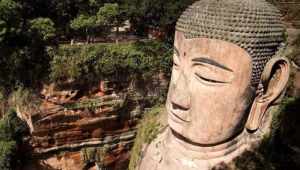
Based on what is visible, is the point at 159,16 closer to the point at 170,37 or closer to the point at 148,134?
the point at 170,37

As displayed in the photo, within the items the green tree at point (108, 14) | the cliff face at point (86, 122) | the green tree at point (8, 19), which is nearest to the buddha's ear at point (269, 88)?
the cliff face at point (86, 122)

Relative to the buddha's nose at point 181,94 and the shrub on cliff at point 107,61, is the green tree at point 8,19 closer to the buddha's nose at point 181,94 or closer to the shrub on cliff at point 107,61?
the shrub on cliff at point 107,61

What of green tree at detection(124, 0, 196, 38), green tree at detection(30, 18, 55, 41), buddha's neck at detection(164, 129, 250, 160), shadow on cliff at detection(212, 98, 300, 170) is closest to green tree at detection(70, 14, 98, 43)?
green tree at detection(30, 18, 55, 41)

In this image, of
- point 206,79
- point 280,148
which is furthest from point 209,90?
point 280,148

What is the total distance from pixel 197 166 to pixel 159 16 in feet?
26.8

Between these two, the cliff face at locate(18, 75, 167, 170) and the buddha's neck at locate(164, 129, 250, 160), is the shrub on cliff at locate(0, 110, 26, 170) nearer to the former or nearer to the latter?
the cliff face at locate(18, 75, 167, 170)

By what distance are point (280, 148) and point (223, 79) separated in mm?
1075

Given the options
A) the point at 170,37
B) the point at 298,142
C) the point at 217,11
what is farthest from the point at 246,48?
the point at 170,37

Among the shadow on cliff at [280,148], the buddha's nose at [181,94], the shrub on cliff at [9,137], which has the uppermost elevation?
the buddha's nose at [181,94]

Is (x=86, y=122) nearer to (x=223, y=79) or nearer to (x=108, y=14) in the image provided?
(x=108, y=14)

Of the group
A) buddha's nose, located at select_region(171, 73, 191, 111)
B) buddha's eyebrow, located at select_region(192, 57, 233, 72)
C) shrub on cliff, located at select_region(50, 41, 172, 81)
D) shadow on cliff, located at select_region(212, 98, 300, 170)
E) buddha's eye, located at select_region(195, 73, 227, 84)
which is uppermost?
buddha's eyebrow, located at select_region(192, 57, 233, 72)

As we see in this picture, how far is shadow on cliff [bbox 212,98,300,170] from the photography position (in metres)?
2.40

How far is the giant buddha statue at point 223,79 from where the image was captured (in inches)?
81.0

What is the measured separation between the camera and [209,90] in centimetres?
212
